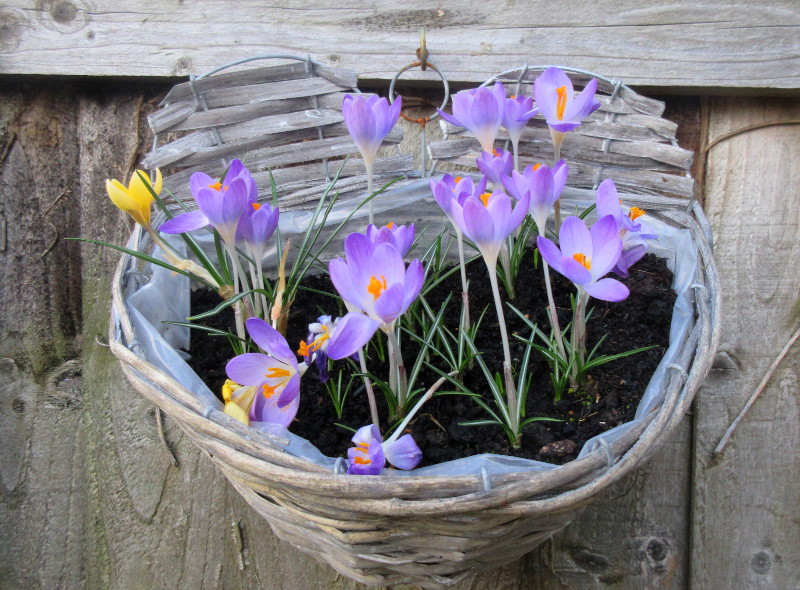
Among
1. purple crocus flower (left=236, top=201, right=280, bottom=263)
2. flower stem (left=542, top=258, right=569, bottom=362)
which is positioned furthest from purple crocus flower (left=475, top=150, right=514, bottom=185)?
purple crocus flower (left=236, top=201, right=280, bottom=263)

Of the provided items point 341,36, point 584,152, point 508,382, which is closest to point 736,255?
point 584,152

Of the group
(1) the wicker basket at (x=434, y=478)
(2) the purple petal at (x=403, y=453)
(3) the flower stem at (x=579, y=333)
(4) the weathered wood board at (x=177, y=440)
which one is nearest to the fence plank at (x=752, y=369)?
(4) the weathered wood board at (x=177, y=440)

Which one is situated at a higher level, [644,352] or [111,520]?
[644,352]

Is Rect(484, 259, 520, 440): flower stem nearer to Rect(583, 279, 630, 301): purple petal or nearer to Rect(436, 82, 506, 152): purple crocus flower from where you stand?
Rect(583, 279, 630, 301): purple petal

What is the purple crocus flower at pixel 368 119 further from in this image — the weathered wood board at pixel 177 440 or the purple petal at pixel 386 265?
the weathered wood board at pixel 177 440

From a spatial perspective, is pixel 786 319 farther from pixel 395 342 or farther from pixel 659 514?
pixel 395 342

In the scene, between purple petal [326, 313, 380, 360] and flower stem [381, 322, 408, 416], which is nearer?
purple petal [326, 313, 380, 360]
